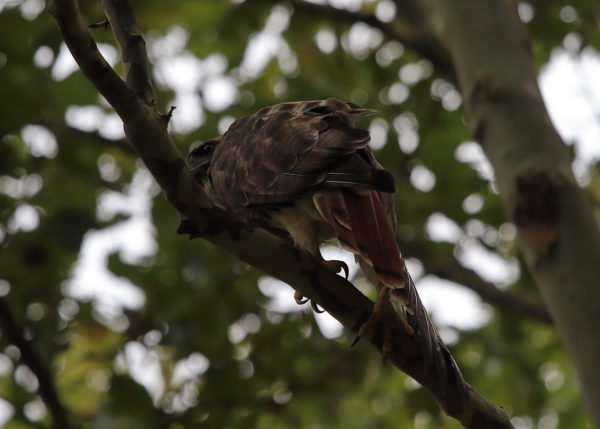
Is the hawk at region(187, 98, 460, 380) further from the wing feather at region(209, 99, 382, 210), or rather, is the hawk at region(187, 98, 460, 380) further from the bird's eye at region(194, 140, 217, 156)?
the bird's eye at region(194, 140, 217, 156)

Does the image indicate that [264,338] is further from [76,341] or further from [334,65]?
[334,65]

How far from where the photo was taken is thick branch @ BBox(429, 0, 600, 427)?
2.86 metres

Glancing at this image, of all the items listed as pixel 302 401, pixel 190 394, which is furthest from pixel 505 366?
pixel 190 394

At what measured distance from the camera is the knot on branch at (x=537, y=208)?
9.85 feet

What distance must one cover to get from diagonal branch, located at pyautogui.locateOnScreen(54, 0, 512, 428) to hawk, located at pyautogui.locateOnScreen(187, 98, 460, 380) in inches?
1.9

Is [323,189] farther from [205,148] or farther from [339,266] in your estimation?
[205,148]

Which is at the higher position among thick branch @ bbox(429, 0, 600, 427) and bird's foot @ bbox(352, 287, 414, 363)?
bird's foot @ bbox(352, 287, 414, 363)

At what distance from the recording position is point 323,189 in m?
2.13

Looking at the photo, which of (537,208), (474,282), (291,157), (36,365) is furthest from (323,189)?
(474,282)

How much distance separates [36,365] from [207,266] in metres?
0.84

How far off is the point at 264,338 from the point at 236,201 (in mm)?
1807

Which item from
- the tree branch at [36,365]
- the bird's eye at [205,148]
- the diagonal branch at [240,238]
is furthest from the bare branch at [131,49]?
the tree branch at [36,365]

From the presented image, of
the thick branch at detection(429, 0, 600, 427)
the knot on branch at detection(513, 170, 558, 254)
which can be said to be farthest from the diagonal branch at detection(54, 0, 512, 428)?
the knot on branch at detection(513, 170, 558, 254)

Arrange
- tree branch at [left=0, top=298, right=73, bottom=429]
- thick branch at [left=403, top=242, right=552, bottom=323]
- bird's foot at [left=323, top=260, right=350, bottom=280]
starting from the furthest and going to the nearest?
thick branch at [left=403, top=242, right=552, bottom=323] < tree branch at [left=0, top=298, right=73, bottom=429] < bird's foot at [left=323, top=260, right=350, bottom=280]
